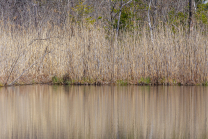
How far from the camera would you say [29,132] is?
3541mm

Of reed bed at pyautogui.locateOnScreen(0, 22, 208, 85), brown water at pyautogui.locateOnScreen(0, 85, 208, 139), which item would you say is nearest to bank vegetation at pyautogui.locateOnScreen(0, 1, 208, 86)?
reed bed at pyautogui.locateOnScreen(0, 22, 208, 85)

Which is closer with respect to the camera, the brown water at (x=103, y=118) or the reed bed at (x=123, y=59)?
the brown water at (x=103, y=118)

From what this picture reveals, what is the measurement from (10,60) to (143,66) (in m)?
4.10

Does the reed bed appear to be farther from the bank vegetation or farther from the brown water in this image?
the brown water

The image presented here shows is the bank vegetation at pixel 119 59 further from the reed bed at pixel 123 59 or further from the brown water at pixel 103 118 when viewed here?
the brown water at pixel 103 118

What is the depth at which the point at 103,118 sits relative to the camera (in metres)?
4.36

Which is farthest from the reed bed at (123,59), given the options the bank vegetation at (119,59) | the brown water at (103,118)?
the brown water at (103,118)

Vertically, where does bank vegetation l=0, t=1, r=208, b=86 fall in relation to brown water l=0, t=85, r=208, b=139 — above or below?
above

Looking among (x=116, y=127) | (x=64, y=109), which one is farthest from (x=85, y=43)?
(x=116, y=127)

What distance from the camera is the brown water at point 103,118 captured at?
11.4ft

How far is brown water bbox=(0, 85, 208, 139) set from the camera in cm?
349

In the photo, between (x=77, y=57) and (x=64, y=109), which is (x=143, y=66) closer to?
(x=77, y=57)

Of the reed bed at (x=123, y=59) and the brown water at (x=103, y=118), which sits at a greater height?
the reed bed at (x=123, y=59)

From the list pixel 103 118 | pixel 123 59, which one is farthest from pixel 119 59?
pixel 103 118
